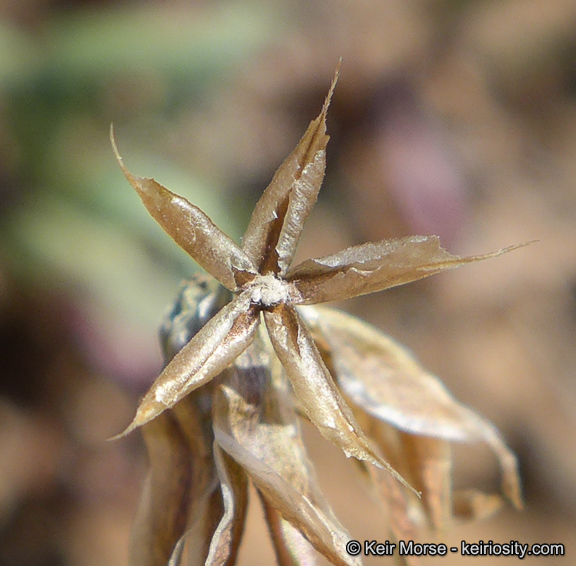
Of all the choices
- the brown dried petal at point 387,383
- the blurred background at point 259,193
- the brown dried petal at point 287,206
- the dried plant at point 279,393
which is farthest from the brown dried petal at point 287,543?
the blurred background at point 259,193

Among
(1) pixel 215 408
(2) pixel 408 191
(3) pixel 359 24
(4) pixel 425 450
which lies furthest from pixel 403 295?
(1) pixel 215 408

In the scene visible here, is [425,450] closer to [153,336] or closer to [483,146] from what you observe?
[153,336]

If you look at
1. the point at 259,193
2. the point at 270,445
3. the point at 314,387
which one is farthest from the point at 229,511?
the point at 259,193

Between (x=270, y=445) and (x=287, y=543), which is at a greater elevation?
(x=270, y=445)

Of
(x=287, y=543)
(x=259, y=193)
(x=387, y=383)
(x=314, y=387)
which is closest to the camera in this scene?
(x=314, y=387)

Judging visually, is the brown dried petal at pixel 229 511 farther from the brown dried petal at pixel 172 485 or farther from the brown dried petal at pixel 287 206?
the brown dried petal at pixel 287 206

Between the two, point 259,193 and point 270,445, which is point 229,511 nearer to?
point 270,445
